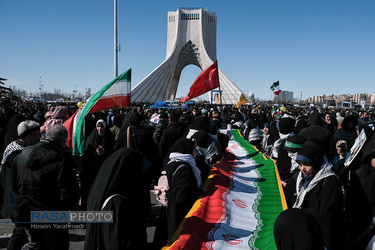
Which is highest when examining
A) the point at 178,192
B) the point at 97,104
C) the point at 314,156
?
the point at 97,104

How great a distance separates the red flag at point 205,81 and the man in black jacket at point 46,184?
5619mm

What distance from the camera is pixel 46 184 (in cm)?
242

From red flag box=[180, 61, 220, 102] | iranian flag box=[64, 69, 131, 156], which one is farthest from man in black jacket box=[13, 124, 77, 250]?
red flag box=[180, 61, 220, 102]

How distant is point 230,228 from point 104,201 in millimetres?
1257

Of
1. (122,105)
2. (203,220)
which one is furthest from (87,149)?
(203,220)

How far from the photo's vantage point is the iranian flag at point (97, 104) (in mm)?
3307

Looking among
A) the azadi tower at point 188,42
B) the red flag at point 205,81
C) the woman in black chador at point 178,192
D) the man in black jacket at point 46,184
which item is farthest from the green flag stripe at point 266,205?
the azadi tower at point 188,42

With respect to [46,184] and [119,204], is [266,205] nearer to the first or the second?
[119,204]

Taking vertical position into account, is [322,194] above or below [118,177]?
below

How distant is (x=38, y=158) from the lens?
7.85 ft

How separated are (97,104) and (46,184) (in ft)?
3.94

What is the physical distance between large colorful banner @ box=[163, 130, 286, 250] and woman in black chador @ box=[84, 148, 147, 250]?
39 centimetres

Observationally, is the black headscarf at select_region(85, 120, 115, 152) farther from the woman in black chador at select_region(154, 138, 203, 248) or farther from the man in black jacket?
Answer: the man in black jacket

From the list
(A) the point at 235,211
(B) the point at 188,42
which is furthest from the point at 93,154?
(B) the point at 188,42
